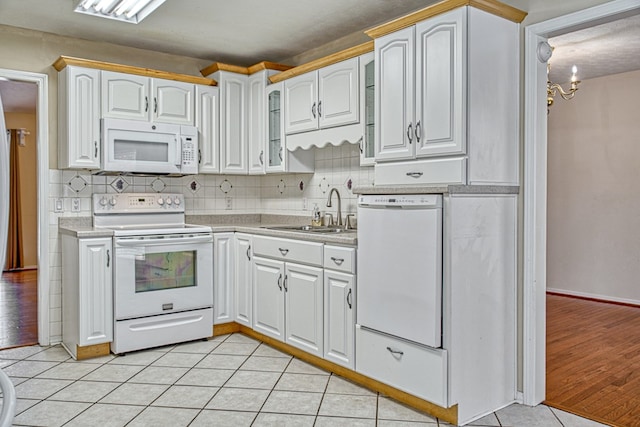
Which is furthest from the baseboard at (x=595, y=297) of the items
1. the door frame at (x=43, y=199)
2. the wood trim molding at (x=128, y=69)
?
the door frame at (x=43, y=199)

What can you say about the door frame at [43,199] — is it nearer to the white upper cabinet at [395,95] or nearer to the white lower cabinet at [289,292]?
the white lower cabinet at [289,292]

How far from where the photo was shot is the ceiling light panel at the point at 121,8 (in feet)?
10.5

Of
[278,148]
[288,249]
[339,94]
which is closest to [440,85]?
[339,94]

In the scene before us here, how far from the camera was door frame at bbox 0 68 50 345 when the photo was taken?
3883 mm

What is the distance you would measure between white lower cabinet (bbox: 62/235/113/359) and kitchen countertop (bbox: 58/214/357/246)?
10cm

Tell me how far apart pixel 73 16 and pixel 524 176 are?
3.19 meters

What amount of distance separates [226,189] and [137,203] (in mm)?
874

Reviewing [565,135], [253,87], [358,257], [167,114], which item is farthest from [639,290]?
[167,114]

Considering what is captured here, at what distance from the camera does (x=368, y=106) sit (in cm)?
335

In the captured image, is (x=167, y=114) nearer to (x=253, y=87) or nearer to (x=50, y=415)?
(x=253, y=87)

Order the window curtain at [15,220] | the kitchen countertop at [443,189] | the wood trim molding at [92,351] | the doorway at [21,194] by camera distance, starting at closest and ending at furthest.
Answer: the kitchen countertop at [443,189], the wood trim molding at [92,351], the doorway at [21,194], the window curtain at [15,220]

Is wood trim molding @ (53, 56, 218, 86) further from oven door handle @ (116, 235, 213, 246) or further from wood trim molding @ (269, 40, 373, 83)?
oven door handle @ (116, 235, 213, 246)

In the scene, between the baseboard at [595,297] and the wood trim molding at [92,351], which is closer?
the wood trim molding at [92,351]

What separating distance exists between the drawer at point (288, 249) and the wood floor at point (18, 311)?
1689mm
